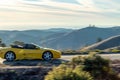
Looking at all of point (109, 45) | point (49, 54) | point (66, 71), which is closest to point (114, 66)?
point (49, 54)

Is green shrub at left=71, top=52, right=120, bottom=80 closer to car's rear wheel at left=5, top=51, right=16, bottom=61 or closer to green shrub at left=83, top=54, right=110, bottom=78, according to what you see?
green shrub at left=83, top=54, right=110, bottom=78

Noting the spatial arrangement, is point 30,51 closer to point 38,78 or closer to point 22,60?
point 22,60

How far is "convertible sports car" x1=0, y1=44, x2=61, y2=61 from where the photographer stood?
81.7 feet

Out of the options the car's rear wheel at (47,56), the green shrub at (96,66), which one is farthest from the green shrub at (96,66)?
the car's rear wheel at (47,56)

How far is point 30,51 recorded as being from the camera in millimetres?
25016

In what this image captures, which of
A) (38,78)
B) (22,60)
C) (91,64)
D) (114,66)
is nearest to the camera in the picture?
(91,64)

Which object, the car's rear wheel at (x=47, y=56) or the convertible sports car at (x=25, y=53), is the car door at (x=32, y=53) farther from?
the car's rear wheel at (x=47, y=56)

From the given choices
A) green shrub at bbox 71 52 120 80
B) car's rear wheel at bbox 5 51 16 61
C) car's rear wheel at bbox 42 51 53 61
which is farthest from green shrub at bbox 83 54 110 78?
car's rear wheel at bbox 5 51 16 61

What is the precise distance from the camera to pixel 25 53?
25.0 metres

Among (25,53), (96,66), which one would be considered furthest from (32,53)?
(96,66)

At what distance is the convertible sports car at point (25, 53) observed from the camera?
24891mm

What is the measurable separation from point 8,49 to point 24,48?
0.90 m

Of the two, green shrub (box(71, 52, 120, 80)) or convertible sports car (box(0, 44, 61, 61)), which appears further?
convertible sports car (box(0, 44, 61, 61))

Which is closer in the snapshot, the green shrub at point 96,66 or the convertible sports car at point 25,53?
the green shrub at point 96,66
